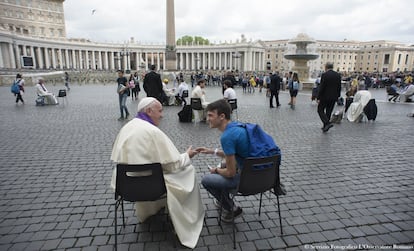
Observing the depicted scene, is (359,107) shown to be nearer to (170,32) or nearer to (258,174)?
(258,174)

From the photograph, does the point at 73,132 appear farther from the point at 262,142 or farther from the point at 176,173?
the point at 262,142

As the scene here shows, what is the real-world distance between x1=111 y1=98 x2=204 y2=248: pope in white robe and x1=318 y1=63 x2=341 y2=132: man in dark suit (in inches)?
259

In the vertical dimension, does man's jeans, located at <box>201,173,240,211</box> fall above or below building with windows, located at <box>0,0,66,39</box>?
below

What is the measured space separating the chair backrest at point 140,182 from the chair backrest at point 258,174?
829mm

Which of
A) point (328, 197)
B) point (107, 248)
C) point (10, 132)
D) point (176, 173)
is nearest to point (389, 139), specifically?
point (328, 197)

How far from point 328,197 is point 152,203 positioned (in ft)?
8.43

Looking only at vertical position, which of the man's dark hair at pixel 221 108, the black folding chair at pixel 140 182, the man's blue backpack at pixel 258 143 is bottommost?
the black folding chair at pixel 140 182

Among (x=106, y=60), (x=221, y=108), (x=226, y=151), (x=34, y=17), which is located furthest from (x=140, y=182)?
(x=106, y=60)

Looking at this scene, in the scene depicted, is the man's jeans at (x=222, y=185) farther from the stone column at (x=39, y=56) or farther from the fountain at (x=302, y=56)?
the stone column at (x=39, y=56)

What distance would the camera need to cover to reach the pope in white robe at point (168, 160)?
2.70 metres

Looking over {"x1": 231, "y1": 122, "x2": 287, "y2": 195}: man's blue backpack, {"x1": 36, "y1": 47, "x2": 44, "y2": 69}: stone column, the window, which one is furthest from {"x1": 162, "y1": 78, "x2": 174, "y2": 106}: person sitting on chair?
the window

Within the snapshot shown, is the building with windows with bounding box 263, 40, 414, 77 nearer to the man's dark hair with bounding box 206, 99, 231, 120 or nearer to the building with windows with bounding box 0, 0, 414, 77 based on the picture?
the building with windows with bounding box 0, 0, 414, 77

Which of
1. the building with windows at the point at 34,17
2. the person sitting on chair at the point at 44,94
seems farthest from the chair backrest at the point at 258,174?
the building with windows at the point at 34,17

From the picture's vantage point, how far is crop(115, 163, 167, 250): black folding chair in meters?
2.58
